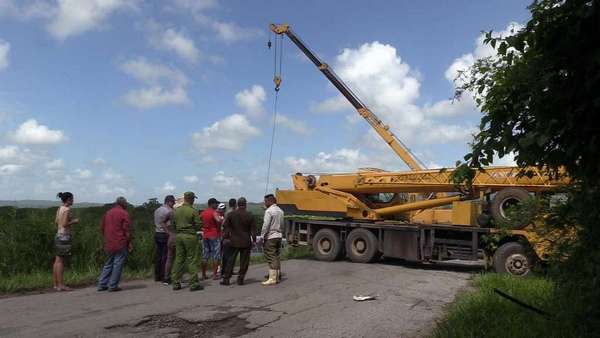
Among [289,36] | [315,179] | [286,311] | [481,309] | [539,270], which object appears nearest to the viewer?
[539,270]

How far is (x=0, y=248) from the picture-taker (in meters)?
11.2

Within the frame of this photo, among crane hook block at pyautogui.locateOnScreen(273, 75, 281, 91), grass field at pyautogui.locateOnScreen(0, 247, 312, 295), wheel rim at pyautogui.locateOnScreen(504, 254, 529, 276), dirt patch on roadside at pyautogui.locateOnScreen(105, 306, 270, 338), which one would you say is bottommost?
dirt patch on roadside at pyautogui.locateOnScreen(105, 306, 270, 338)

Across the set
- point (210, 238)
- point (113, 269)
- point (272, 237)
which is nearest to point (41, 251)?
point (113, 269)

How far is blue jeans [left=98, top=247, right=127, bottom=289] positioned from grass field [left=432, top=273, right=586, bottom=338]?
5.83m

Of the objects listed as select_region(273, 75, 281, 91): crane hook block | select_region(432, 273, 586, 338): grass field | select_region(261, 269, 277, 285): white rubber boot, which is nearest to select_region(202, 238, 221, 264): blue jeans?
select_region(261, 269, 277, 285): white rubber boot

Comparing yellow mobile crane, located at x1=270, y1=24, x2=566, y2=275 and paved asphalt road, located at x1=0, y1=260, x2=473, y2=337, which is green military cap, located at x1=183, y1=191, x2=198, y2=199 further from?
yellow mobile crane, located at x1=270, y1=24, x2=566, y2=275

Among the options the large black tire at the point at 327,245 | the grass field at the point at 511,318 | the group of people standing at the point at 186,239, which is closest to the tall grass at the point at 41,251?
the group of people standing at the point at 186,239

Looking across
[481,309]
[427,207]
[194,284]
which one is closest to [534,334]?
Answer: [481,309]

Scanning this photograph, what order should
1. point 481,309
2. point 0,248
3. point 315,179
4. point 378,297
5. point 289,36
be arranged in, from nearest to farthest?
point 481,309 < point 378,297 < point 0,248 < point 315,179 < point 289,36

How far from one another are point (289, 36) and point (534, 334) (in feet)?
57.4

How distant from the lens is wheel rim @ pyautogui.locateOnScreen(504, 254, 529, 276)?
1233cm

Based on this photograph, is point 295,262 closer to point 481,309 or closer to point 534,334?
point 481,309

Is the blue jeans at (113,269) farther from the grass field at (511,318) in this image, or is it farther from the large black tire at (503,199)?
the large black tire at (503,199)

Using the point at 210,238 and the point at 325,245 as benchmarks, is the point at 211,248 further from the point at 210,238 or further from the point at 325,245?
the point at 325,245
